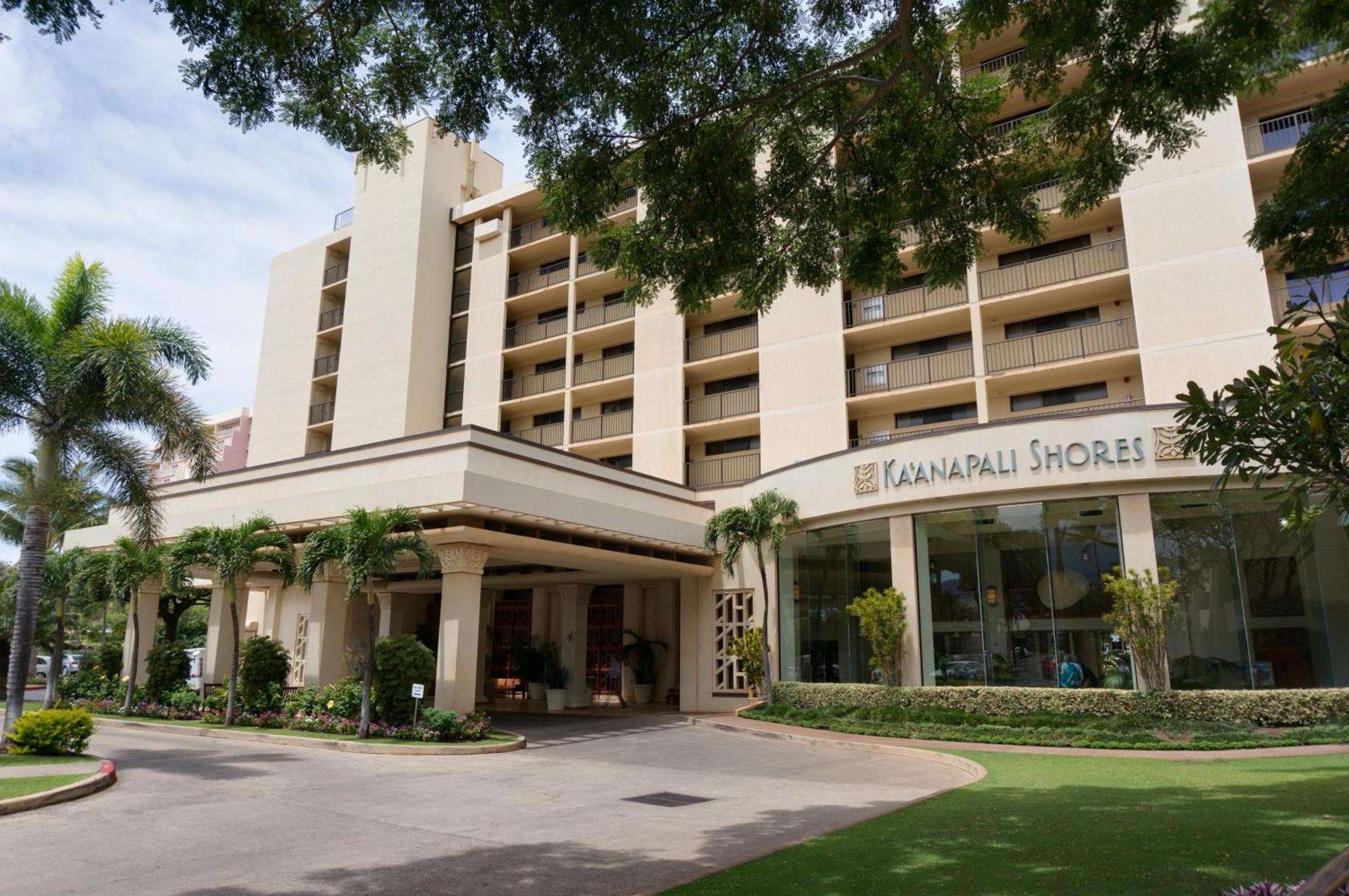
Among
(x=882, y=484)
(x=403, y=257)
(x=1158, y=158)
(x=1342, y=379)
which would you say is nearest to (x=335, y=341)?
(x=403, y=257)

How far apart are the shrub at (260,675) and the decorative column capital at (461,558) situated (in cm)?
562

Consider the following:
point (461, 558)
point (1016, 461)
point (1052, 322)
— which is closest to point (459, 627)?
point (461, 558)

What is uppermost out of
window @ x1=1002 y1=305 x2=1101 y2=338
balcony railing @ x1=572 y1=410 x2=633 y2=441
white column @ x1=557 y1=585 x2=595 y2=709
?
window @ x1=1002 y1=305 x2=1101 y2=338

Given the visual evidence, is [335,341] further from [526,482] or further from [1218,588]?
[1218,588]

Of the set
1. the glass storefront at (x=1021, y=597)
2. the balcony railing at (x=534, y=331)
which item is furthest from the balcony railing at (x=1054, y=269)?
the balcony railing at (x=534, y=331)

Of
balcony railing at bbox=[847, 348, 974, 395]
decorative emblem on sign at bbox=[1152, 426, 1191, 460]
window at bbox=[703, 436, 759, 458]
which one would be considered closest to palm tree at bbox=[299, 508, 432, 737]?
window at bbox=[703, 436, 759, 458]

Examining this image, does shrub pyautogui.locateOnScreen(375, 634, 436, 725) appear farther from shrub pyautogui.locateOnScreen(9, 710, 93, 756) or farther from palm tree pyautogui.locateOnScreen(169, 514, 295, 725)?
shrub pyautogui.locateOnScreen(9, 710, 93, 756)

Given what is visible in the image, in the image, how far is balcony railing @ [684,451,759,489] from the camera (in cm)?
3181

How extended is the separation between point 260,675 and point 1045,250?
85.9ft

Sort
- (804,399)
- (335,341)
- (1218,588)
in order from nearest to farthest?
1. (1218,588)
2. (804,399)
3. (335,341)

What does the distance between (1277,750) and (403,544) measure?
1693cm

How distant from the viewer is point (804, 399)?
29875mm

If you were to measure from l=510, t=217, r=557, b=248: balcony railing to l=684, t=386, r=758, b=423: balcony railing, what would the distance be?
10.9 m

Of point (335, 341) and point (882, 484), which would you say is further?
point (335, 341)
